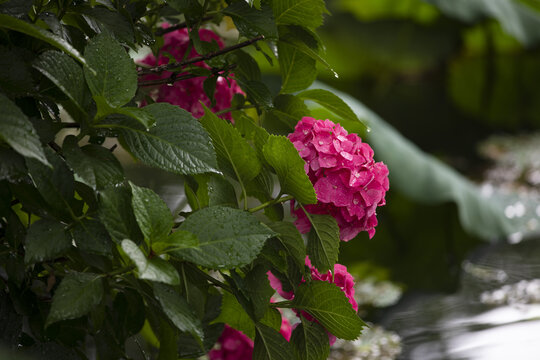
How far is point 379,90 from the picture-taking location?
3.97 metres

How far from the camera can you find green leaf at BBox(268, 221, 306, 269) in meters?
0.44

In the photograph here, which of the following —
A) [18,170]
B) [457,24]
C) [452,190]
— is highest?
[457,24]

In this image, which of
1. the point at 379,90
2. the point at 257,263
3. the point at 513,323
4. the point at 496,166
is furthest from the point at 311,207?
the point at 379,90

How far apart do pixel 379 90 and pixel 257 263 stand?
3631 mm

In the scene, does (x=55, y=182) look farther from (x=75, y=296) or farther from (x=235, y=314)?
(x=235, y=314)

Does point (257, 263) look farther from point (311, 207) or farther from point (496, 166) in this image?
point (496, 166)

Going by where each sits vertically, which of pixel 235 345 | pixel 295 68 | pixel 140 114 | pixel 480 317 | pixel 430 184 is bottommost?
pixel 235 345

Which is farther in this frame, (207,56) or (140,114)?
(207,56)

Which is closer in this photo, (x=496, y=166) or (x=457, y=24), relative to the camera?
(x=496, y=166)

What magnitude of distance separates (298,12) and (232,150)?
0.12 metres

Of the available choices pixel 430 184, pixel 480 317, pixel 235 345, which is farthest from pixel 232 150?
pixel 430 184

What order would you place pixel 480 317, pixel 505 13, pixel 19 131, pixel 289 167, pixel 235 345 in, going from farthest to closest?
pixel 505 13, pixel 480 317, pixel 235 345, pixel 289 167, pixel 19 131

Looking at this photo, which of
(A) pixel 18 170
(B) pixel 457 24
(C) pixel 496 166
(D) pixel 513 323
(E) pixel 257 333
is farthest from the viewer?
(B) pixel 457 24

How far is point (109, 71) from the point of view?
39 centimetres
